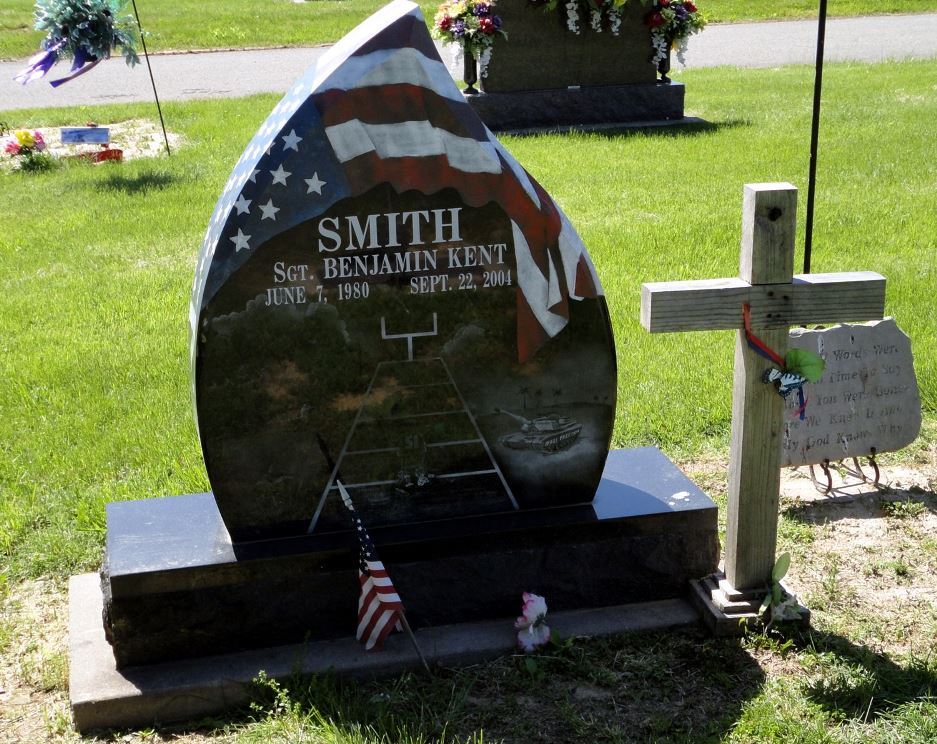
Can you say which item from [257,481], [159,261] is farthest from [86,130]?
[257,481]

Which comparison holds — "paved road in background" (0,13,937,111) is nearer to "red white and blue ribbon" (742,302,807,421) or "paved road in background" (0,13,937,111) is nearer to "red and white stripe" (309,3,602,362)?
"red and white stripe" (309,3,602,362)

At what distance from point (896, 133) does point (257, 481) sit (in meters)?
10.2

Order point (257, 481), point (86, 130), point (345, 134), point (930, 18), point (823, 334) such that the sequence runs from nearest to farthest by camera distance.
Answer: point (345, 134)
point (257, 481)
point (823, 334)
point (86, 130)
point (930, 18)

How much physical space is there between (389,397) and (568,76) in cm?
1004

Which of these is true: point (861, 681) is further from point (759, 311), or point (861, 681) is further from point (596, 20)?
point (596, 20)

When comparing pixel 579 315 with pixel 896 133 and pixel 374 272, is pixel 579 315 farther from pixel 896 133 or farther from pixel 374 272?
pixel 896 133

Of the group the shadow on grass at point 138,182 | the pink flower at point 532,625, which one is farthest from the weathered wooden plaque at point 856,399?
the shadow on grass at point 138,182

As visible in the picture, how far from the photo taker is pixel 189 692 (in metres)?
3.53

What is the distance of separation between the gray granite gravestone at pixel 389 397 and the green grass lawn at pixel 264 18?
1853 cm

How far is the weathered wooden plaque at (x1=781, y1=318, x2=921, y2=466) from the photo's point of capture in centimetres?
479

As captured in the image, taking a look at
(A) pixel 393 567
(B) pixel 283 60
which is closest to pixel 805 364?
(A) pixel 393 567

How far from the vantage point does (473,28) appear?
1250cm

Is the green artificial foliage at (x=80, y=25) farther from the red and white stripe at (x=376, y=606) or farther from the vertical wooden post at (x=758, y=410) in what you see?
the vertical wooden post at (x=758, y=410)


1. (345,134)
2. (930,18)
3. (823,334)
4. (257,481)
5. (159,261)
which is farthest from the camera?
(930,18)
